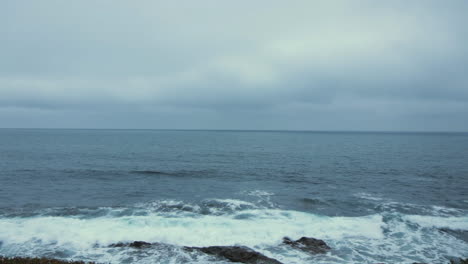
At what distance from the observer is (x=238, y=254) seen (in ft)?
60.3

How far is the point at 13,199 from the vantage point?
31984 mm

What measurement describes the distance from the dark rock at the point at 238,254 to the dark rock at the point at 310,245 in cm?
325

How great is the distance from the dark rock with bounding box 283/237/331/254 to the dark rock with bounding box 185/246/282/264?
3246mm

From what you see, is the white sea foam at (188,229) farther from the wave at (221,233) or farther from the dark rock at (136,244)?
the dark rock at (136,244)

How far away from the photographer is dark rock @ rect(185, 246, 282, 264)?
17734 millimetres

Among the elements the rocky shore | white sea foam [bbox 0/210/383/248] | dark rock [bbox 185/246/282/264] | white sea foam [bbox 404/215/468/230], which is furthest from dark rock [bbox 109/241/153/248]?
white sea foam [bbox 404/215/468/230]

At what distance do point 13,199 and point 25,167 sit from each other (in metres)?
28.4

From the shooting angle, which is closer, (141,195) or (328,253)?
(328,253)

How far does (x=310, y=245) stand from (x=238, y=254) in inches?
223

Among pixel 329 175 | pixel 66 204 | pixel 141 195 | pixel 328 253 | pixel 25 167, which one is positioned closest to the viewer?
→ pixel 328 253

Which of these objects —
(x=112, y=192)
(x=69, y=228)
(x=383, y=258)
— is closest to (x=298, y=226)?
(x=383, y=258)

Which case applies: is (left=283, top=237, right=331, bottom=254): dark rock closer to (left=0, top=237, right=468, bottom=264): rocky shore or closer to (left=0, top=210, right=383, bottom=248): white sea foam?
(left=0, top=237, right=468, bottom=264): rocky shore

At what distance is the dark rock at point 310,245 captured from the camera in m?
19.5

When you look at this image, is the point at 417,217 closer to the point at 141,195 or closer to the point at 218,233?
the point at 218,233
